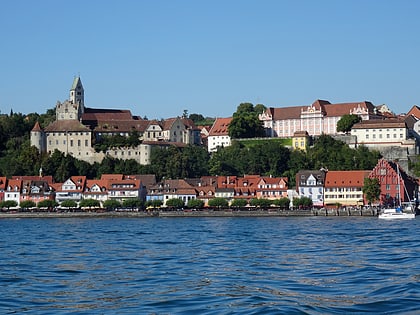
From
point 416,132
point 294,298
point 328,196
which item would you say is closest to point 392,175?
point 328,196

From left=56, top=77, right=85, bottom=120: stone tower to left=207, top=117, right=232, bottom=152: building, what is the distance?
15.7m

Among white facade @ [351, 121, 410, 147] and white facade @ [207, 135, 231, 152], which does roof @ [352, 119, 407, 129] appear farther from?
white facade @ [207, 135, 231, 152]

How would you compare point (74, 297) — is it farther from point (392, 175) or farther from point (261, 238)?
point (392, 175)

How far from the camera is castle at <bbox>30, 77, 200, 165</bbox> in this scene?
95000 mm

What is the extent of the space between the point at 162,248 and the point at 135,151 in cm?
5293

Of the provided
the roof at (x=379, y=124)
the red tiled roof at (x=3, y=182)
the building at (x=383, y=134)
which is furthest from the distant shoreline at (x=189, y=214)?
the roof at (x=379, y=124)

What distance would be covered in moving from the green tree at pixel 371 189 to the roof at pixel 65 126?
113 feet

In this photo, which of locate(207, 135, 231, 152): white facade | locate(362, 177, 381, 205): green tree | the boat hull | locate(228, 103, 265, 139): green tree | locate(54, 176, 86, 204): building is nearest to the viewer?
the boat hull

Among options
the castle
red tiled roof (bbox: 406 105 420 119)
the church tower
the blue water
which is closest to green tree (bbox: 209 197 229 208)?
the castle

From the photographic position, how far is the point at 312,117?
102375mm

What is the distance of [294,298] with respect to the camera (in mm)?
24719

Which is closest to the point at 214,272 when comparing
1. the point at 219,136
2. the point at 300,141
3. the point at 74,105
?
the point at 300,141

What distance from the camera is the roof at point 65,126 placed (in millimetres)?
96875

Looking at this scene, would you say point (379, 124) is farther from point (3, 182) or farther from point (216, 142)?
point (3, 182)
